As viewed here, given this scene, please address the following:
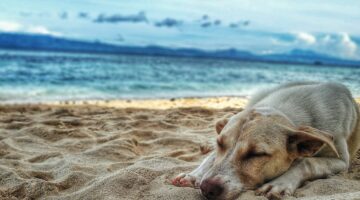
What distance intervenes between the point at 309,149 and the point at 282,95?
100cm

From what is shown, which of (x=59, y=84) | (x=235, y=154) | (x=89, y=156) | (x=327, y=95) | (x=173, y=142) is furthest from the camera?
(x=59, y=84)

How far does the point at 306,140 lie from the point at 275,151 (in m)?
0.30

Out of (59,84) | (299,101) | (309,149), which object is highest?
(299,101)

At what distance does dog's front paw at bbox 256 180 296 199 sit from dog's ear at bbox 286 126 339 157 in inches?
12.3

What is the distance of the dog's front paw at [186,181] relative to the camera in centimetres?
409

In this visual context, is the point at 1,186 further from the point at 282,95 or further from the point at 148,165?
the point at 282,95

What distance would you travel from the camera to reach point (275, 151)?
3658mm

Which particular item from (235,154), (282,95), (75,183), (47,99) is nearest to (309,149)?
(235,154)

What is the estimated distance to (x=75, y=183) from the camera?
176 inches

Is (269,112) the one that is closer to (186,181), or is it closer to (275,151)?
(275,151)

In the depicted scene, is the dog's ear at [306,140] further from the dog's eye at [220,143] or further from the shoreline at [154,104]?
the shoreline at [154,104]

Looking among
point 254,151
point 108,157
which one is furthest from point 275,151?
point 108,157

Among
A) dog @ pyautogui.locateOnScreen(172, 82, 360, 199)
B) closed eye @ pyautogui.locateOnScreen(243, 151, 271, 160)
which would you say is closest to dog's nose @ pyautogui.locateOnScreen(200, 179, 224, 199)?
dog @ pyautogui.locateOnScreen(172, 82, 360, 199)

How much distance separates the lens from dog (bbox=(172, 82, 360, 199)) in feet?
11.8
